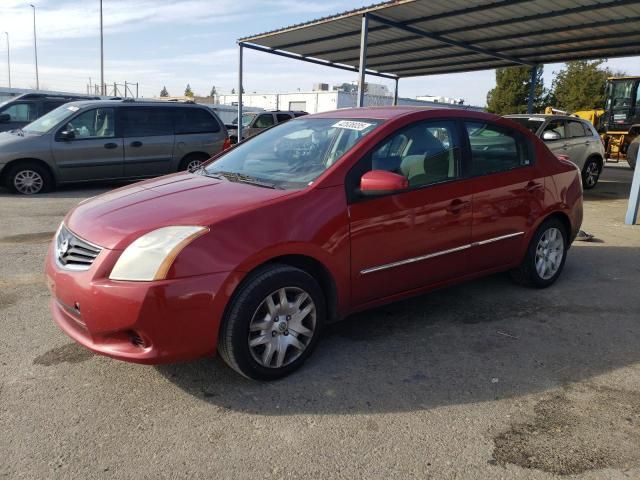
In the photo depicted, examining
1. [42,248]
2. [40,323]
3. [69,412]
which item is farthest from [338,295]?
[42,248]

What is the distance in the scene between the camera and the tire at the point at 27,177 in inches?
374

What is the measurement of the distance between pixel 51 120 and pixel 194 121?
8.73ft

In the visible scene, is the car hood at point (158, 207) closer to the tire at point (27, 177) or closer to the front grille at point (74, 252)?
the front grille at point (74, 252)

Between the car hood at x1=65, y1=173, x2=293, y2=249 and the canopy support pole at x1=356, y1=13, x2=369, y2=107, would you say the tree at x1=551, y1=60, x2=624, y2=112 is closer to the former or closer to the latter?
the canopy support pole at x1=356, y1=13, x2=369, y2=107

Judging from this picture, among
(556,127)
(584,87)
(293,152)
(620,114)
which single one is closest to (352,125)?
(293,152)

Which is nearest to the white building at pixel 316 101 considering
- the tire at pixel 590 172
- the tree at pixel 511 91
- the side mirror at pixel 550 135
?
the tree at pixel 511 91

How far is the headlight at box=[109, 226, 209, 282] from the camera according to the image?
8.89 feet

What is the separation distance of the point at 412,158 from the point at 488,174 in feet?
2.72

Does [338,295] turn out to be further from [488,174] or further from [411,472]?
[488,174]

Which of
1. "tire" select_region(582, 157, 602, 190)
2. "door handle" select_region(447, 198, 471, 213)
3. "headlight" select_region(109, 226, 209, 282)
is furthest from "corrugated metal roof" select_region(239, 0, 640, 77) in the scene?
"headlight" select_region(109, 226, 209, 282)

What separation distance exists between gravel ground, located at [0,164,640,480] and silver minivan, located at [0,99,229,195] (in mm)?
5935

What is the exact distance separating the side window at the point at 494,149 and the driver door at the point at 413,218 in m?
0.19

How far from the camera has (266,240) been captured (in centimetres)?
296

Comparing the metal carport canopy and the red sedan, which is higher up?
the metal carport canopy
